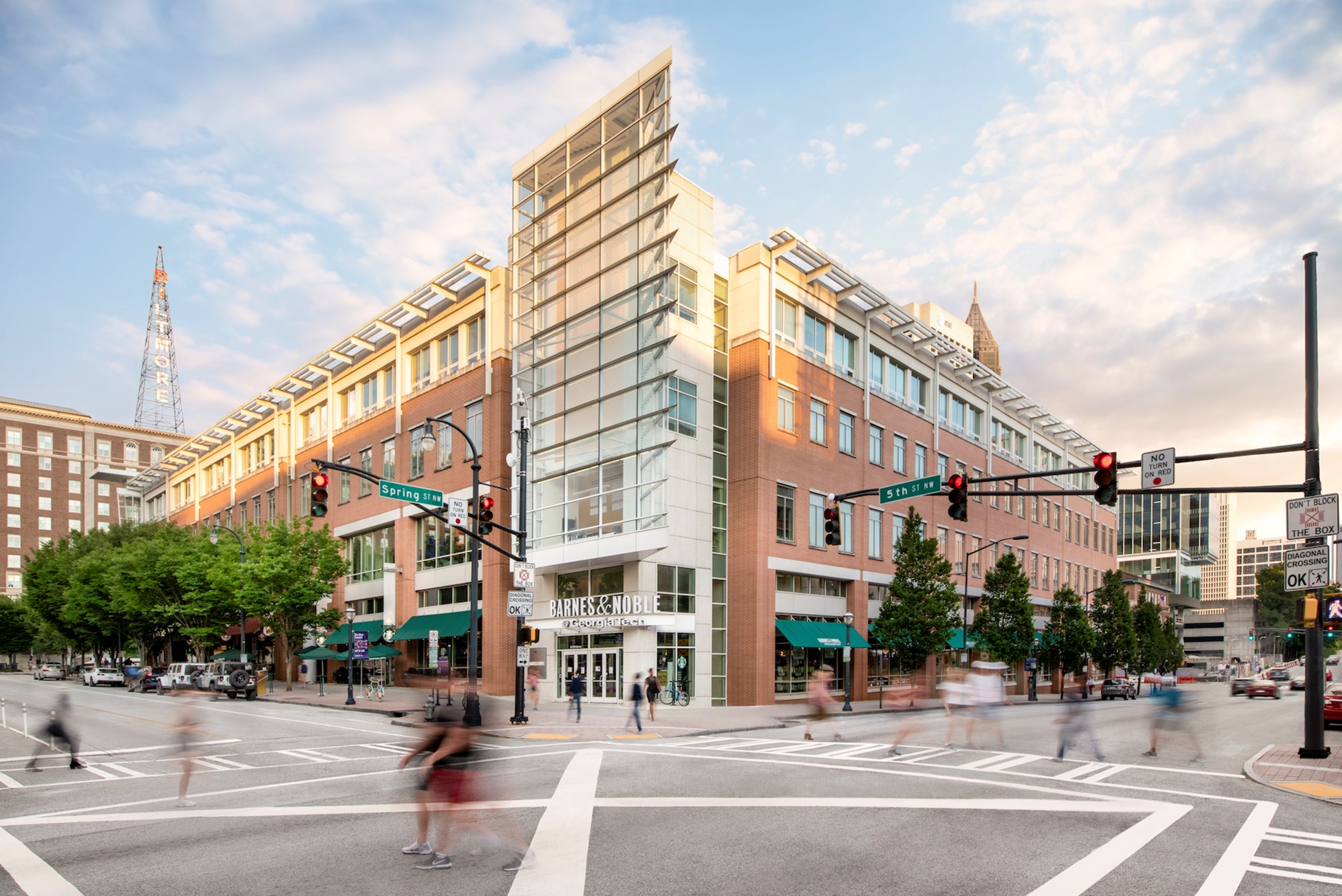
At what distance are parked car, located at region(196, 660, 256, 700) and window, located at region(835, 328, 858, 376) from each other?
108ft

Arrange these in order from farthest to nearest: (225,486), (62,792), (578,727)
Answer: (225,486) < (578,727) < (62,792)

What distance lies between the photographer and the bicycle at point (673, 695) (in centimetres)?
3703

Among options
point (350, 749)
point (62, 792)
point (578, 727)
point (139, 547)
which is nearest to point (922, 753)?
point (578, 727)

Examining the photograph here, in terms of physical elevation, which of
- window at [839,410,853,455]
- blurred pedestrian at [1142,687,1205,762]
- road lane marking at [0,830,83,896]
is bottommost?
blurred pedestrian at [1142,687,1205,762]

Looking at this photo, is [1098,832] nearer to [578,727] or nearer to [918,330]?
[578,727]

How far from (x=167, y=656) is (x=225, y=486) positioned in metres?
25.0

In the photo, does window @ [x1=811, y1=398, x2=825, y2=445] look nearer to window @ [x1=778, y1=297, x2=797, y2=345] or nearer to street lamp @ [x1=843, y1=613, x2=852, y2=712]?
window @ [x1=778, y1=297, x2=797, y2=345]

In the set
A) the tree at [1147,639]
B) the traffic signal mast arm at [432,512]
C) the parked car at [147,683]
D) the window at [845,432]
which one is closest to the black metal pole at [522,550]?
the traffic signal mast arm at [432,512]

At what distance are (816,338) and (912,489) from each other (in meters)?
21.9

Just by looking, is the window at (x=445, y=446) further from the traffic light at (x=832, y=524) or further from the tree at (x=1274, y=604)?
the tree at (x=1274, y=604)

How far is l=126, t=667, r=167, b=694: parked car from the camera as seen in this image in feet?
172

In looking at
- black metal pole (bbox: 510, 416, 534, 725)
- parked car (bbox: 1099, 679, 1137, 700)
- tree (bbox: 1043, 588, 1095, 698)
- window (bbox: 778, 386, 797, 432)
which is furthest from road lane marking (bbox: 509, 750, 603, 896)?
parked car (bbox: 1099, 679, 1137, 700)

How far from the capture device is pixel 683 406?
38.9 m

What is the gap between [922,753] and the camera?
19734 mm
